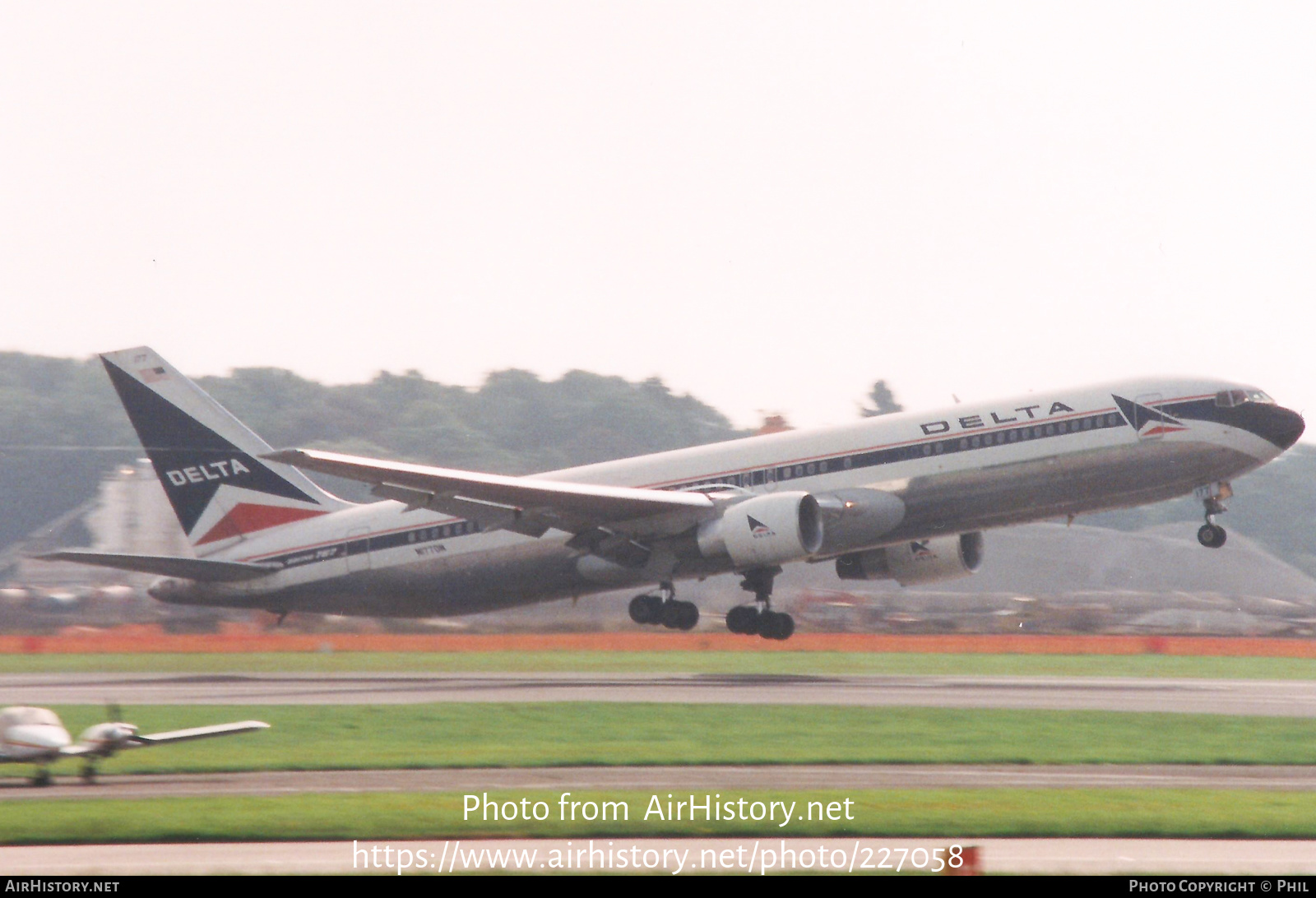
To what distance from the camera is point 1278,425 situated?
34.2m

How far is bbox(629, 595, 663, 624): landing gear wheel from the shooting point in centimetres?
3841

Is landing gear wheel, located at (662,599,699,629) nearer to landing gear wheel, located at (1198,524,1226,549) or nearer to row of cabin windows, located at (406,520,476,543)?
row of cabin windows, located at (406,520,476,543)

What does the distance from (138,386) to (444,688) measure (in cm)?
1439

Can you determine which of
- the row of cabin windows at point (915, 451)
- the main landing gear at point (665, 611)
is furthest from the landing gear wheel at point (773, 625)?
the row of cabin windows at point (915, 451)

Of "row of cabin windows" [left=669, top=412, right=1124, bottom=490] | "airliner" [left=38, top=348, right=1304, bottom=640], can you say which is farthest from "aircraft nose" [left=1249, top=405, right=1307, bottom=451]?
"row of cabin windows" [left=669, top=412, right=1124, bottom=490]

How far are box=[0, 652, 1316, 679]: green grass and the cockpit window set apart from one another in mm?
8837

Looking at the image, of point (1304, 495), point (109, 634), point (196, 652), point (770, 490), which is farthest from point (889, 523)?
point (1304, 495)

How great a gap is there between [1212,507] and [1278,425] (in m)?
2.41

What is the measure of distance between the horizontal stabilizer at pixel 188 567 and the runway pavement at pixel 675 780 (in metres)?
17.9

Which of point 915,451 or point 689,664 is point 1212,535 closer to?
point 915,451

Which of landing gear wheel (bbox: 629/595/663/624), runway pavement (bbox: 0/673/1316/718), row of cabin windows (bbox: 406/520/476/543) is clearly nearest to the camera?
runway pavement (bbox: 0/673/1316/718)

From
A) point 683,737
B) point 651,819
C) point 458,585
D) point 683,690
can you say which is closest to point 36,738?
point 651,819

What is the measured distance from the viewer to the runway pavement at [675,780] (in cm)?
1927

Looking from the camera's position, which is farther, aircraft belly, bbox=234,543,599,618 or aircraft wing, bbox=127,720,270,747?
aircraft belly, bbox=234,543,599,618
